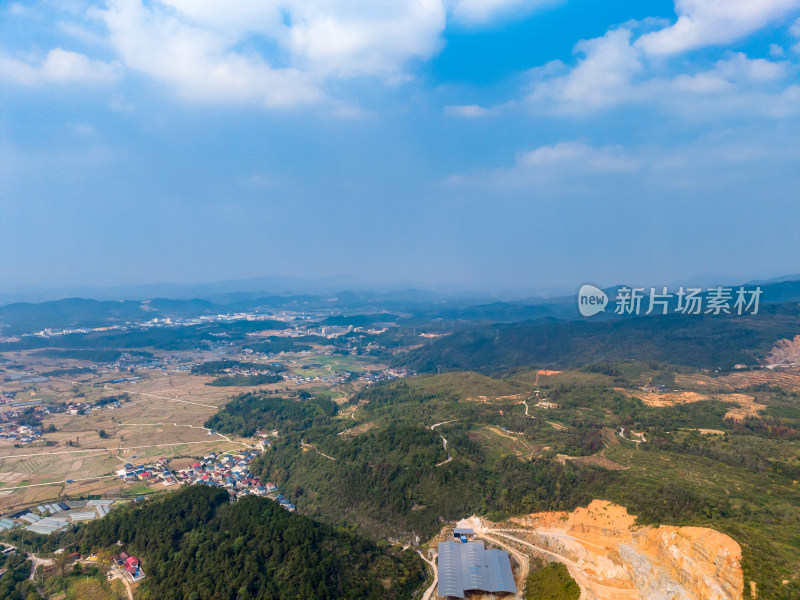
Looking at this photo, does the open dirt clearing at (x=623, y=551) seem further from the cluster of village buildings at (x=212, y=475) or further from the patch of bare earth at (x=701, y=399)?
the patch of bare earth at (x=701, y=399)

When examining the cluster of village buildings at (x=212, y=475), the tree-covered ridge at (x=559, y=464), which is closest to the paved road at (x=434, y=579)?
the tree-covered ridge at (x=559, y=464)

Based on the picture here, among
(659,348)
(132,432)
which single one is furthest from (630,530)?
(659,348)

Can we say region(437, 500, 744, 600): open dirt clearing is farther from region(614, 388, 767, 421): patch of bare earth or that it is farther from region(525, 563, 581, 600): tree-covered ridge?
region(614, 388, 767, 421): patch of bare earth

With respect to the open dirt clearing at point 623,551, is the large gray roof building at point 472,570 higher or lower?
lower

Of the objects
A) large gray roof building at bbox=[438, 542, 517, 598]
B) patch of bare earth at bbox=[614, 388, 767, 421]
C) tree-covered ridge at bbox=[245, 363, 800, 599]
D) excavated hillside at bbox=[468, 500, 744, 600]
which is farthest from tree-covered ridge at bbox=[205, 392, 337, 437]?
patch of bare earth at bbox=[614, 388, 767, 421]

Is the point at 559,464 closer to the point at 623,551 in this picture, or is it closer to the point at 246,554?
the point at 623,551
